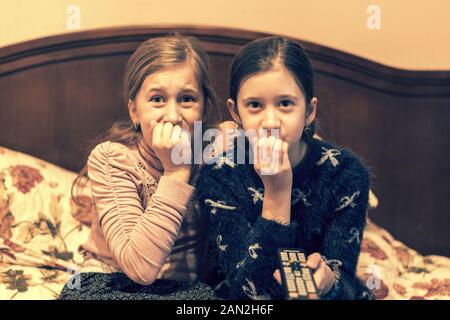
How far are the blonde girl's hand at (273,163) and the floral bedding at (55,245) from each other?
1.79 ft

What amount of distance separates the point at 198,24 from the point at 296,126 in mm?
864

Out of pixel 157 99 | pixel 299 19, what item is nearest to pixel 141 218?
pixel 157 99

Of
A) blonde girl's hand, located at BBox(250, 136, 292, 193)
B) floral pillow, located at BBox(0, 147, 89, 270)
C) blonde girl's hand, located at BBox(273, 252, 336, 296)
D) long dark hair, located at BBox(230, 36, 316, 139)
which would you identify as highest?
long dark hair, located at BBox(230, 36, 316, 139)

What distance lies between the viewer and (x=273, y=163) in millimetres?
1123

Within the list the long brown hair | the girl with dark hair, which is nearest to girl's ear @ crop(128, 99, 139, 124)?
the long brown hair

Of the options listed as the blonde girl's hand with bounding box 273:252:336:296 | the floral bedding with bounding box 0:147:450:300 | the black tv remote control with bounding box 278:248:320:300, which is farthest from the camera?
the floral bedding with bounding box 0:147:450:300

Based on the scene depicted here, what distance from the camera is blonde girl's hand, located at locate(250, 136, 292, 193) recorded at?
3.68 ft

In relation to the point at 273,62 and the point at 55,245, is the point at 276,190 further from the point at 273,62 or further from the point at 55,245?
the point at 55,245

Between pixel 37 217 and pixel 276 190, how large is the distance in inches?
31.2

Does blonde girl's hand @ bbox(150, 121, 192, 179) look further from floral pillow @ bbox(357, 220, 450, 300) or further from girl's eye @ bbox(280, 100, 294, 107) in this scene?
floral pillow @ bbox(357, 220, 450, 300)

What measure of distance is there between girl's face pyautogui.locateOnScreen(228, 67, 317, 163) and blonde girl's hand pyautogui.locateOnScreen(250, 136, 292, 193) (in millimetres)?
39

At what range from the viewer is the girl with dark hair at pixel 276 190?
1141 mm
